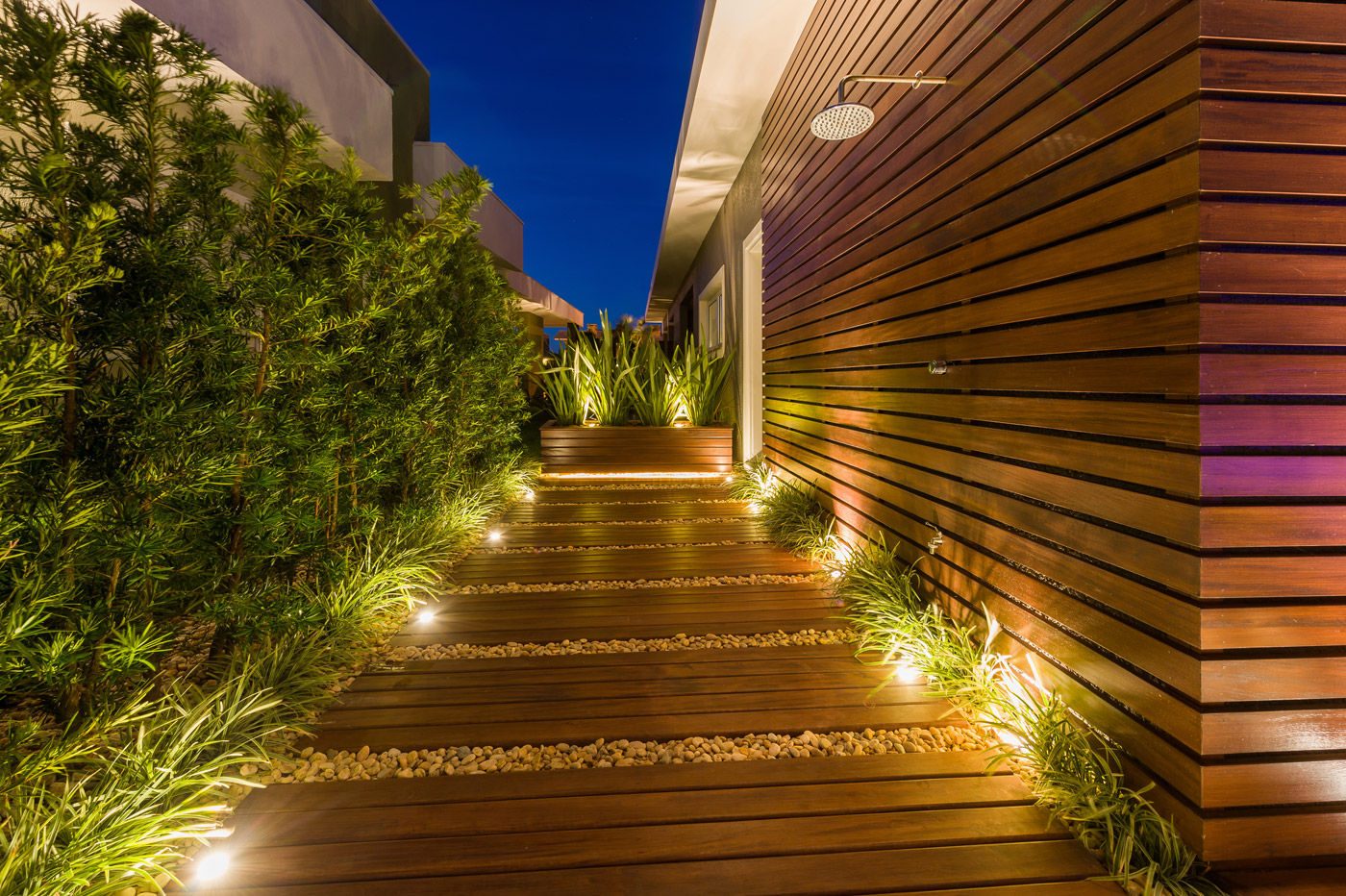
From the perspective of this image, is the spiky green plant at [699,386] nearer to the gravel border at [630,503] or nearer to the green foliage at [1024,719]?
the gravel border at [630,503]

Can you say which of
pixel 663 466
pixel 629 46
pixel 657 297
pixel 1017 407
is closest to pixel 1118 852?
pixel 1017 407

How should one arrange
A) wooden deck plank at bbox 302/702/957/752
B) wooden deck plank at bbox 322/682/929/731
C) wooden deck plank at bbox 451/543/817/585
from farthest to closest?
wooden deck plank at bbox 451/543/817/585 < wooden deck plank at bbox 322/682/929/731 < wooden deck plank at bbox 302/702/957/752

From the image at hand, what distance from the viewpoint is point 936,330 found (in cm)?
225

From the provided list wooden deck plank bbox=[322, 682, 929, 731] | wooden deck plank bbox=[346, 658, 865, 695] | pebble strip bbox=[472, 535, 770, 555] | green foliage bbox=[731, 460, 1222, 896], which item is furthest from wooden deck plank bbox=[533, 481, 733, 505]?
wooden deck plank bbox=[322, 682, 929, 731]

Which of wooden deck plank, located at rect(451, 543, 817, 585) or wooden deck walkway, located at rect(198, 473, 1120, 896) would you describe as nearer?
wooden deck walkway, located at rect(198, 473, 1120, 896)

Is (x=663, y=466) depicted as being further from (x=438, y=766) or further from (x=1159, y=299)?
(x=1159, y=299)

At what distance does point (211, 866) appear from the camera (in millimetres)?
1227

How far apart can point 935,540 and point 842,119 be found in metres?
1.74

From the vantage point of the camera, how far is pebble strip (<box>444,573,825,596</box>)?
2.88 meters

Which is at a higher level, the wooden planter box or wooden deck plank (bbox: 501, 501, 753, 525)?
the wooden planter box

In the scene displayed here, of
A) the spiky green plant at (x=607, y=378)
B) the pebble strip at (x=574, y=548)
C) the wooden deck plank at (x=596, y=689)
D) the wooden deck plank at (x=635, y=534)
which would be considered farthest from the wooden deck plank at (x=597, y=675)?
the spiky green plant at (x=607, y=378)

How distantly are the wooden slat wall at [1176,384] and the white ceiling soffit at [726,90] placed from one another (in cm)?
218

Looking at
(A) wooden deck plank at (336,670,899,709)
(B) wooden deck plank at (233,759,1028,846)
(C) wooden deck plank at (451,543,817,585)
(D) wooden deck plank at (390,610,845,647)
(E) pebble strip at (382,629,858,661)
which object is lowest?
(B) wooden deck plank at (233,759,1028,846)

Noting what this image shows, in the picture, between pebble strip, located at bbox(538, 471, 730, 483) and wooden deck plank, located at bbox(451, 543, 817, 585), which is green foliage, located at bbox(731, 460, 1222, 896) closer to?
wooden deck plank, located at bbox(451, 543, 817, 585)
